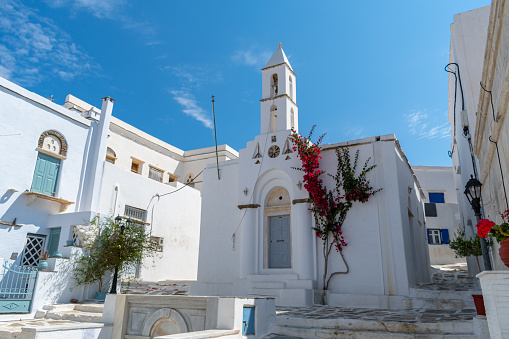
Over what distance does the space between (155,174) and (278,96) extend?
14.0 m

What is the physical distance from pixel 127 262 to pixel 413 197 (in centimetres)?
1115

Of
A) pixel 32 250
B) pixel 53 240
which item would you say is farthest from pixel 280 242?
pixel 32 250

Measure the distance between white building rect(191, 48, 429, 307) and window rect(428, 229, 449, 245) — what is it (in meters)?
11.4

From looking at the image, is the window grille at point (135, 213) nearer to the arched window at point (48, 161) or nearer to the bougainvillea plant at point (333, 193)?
the arched window at point (48, 161)

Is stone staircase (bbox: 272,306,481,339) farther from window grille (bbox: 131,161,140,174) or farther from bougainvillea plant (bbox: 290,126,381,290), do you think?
window grille (bbox: 131,161,140,174)

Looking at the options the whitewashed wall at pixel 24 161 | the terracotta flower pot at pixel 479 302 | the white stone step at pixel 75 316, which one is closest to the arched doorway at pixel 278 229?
the white stone step at pixel 75 316

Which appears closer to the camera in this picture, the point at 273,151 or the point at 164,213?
the point at 273,151

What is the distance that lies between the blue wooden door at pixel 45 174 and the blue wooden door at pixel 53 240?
4.64 feet

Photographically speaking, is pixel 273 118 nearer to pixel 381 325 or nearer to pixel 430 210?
pixel 381 325

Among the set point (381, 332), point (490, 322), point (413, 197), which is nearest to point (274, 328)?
point (381, 332)

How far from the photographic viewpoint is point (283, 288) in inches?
491

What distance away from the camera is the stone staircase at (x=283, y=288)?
11.8 meters

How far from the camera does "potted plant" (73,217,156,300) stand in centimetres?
1287

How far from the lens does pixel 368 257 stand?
11.9 meters
